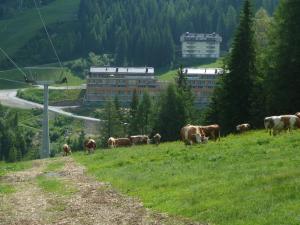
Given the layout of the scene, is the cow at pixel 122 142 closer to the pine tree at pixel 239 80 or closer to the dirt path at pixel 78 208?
the pine tree at pixel 239 80

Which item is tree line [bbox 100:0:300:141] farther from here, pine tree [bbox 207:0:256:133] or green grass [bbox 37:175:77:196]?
green grass [bbox 37:175:77:196]

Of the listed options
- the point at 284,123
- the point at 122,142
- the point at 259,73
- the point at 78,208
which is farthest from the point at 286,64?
the point at 78,208

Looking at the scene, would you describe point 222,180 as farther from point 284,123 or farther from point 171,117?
point 171,117

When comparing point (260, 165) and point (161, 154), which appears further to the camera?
point (161, 154)

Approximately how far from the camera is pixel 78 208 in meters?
21.8

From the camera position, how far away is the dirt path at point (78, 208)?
62.0 feet

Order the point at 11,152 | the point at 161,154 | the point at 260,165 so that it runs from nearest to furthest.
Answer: the point at 260,165 < the point at 161,154 < the point at 11,152

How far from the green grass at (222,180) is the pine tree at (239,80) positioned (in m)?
23.9

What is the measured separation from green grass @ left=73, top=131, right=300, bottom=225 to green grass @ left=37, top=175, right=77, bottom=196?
1.96m

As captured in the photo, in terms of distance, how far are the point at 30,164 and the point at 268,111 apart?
2134 cm

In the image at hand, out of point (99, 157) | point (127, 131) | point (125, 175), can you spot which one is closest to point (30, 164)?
point (99, 157)

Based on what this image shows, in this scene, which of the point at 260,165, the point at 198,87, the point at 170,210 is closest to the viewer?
the point at 170,210

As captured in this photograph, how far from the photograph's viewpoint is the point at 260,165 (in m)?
23.0

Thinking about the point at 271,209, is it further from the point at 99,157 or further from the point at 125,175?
the point at 99,157
